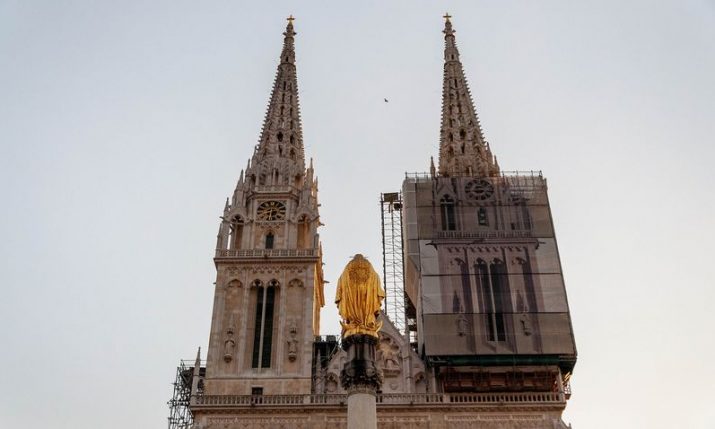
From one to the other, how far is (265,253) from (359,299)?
1718cm

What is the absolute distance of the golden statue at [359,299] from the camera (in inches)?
859

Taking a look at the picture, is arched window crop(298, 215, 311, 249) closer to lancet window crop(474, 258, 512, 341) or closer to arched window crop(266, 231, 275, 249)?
arched window crop(266, 231, 275, 249)

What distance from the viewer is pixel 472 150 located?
4628 centimetres

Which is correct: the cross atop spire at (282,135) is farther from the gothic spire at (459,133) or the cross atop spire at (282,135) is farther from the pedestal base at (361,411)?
the pedestal base at (361,411)

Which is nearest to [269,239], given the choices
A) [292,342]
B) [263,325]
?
[263,325]

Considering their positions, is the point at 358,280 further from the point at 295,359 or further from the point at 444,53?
the point at 444,53

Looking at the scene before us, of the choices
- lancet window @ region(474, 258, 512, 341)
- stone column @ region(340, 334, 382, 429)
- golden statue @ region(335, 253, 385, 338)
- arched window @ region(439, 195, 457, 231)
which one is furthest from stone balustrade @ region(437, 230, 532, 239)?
stone column @ region(340, 334, 382, 429)

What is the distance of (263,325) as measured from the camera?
122 feet

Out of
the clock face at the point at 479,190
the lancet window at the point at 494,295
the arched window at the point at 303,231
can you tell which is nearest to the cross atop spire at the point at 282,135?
the arched window at the point at 303,231

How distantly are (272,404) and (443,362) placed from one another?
7.55 m

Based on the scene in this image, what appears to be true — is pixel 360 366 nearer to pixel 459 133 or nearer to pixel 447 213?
pixel 447 213

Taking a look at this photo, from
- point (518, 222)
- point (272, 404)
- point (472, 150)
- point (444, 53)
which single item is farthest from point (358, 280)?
point (444, 53)

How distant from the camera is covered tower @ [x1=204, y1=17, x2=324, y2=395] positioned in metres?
35.5

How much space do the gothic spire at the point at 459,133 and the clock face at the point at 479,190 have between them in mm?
2385
